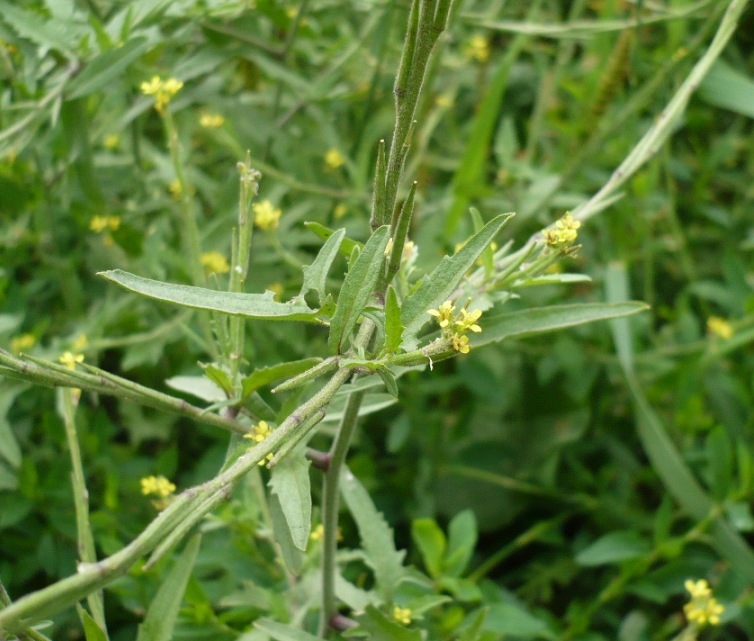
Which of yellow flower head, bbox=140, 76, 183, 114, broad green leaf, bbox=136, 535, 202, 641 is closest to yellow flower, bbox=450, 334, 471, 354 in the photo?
broad green leaf, bbox=136, 535, 202, 641

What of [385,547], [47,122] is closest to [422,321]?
[385,547]

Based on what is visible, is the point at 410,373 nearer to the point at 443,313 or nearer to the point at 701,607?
the point at 701,607

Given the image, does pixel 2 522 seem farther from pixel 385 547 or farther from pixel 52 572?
pixel 385 547

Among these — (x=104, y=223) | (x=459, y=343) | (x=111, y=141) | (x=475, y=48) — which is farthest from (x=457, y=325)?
(x=475, y=48)

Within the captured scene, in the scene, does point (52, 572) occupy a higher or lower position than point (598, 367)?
lower

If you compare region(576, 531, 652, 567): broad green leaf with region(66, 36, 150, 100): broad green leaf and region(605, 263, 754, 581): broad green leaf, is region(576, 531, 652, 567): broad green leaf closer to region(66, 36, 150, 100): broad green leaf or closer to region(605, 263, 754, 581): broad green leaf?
region(605, 263, 754, 581): broad green leaf

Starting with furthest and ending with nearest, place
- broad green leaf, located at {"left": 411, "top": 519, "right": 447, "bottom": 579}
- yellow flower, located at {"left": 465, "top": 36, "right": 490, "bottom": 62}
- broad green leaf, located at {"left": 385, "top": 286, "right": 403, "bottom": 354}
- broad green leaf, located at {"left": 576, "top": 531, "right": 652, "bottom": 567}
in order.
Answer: yellow flower, located at {"left": 465, "top": 36, "right": 490, "bottom": 62} < broad green leaf, located at {"left": 576, "top": 531, "right": 652, "bottom": 567} < broad green leaf, located at {"left": 411, "top": 519, "right": 447, "bottom": 579} < broad green leaf, located at {"left": 385, "top": 286, "right": 403, "bottom": 354}
